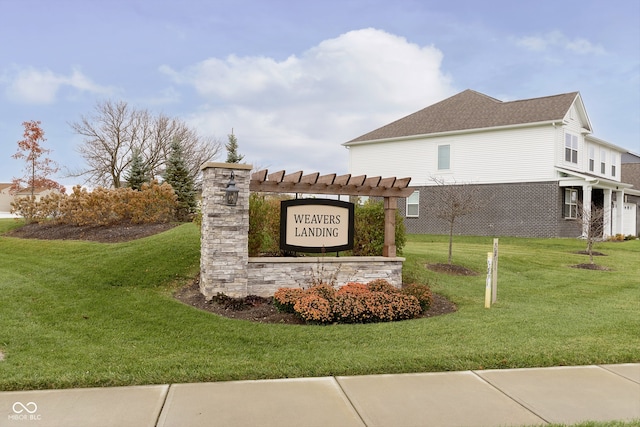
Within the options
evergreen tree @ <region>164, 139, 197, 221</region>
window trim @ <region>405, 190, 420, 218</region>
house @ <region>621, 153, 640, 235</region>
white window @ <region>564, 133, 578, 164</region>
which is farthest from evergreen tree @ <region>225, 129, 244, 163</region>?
house @ <region>621, 153, 640, 235</region>

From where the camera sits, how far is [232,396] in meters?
4.20

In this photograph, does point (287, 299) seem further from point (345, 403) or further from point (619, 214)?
point (619, 214)

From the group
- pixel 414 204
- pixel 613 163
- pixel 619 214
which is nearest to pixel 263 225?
pixel 414 204

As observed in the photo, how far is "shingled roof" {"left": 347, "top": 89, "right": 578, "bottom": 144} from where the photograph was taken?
22.6 m

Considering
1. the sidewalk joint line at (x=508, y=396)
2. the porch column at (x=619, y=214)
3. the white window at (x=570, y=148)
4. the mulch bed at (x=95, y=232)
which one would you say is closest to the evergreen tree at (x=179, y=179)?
the mulch bed at (x=95, y=232)

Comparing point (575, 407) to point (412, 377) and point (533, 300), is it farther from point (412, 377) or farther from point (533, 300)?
point (533, 300)

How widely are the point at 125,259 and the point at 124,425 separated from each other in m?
7.41

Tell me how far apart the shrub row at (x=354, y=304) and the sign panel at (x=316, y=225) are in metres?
1.28

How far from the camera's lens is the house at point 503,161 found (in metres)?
22.0

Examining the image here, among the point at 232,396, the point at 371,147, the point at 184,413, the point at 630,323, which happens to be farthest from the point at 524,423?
the point at 371,147

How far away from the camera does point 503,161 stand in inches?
917

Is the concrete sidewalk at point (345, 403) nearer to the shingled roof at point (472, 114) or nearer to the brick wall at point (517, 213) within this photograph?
the brick wall at point (517, 213)

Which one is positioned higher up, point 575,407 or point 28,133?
point 28,133

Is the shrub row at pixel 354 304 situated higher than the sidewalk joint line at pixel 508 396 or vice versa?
the shrub row at pixel 354 304
